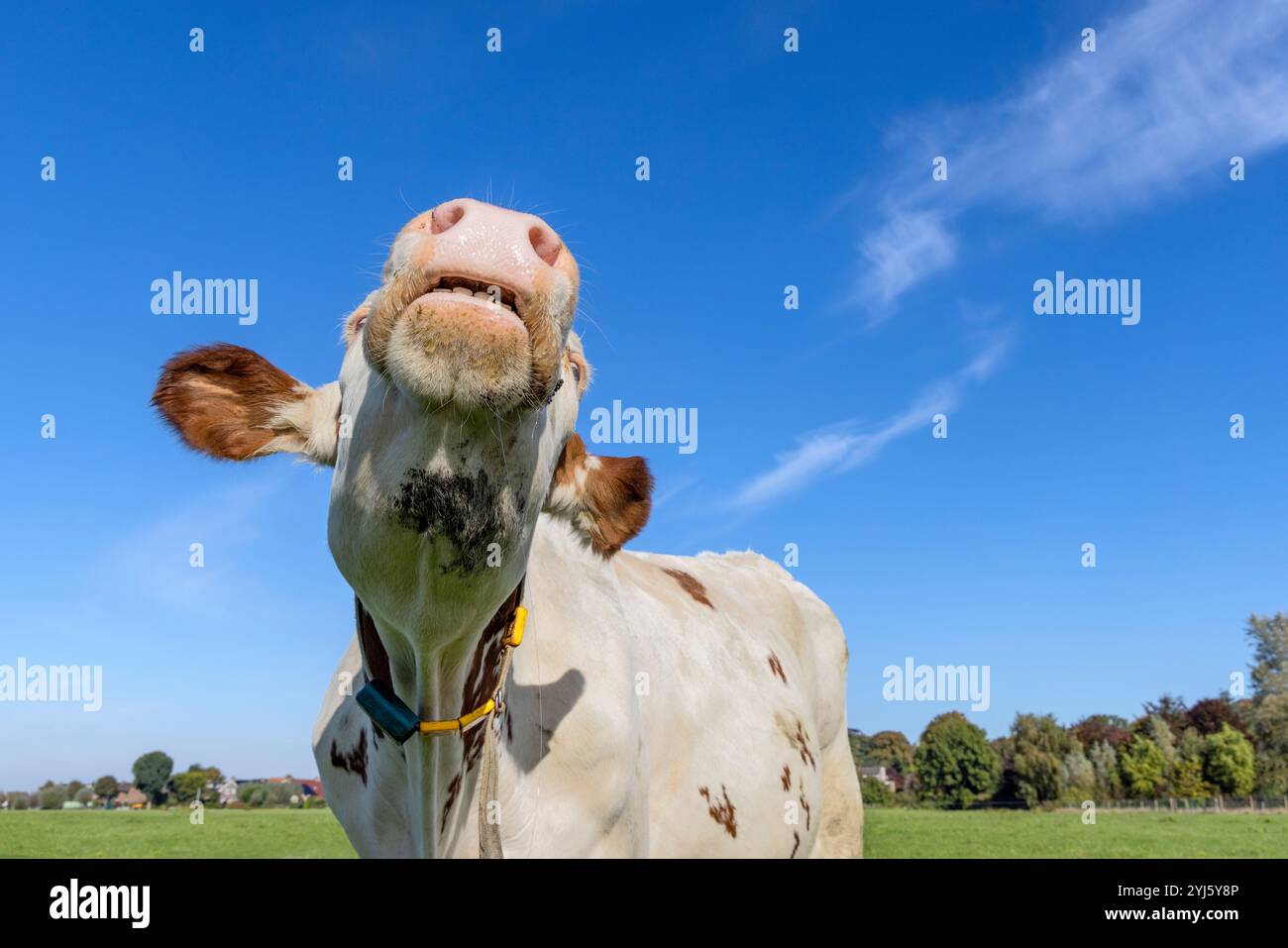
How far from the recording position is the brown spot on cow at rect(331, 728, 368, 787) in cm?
409

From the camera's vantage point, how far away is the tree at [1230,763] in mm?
65438

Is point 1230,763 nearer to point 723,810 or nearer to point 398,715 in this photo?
point 723,810

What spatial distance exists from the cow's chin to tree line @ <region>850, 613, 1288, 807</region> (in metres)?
66.6

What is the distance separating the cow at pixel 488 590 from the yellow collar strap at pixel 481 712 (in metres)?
Result: 0.01

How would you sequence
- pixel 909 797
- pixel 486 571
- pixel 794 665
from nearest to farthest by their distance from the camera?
pixel 486 571
pixel 794 665
pixel 909 797

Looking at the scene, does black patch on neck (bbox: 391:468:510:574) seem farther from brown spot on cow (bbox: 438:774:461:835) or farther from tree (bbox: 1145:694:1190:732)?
tree (bbox: 1145:694:1190:732)

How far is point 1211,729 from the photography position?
73.6 m

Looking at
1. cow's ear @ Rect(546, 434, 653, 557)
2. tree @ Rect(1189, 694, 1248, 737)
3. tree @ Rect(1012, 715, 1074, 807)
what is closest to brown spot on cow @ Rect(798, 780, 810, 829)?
cow's ear @ Rect(546, 434, 653, 557)

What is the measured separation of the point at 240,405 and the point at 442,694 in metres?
1.42

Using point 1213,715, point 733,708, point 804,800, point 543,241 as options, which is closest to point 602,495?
point 543,241

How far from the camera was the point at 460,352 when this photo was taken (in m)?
2.47
